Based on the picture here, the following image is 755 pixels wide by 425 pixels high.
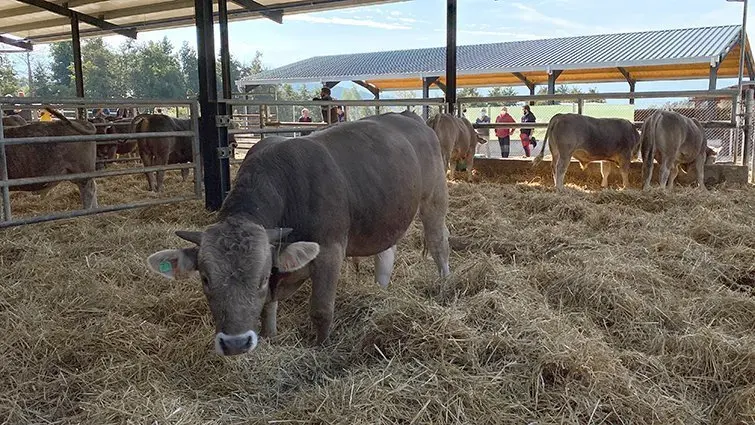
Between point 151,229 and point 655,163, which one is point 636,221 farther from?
point 151,229

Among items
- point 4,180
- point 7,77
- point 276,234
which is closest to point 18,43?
point 4,180

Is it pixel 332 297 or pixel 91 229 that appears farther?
pixel 91 229

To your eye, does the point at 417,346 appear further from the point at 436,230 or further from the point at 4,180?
the point at 4,180

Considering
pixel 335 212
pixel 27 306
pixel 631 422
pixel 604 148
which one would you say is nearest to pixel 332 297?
pixel 335 212

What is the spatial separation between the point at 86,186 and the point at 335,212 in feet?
17.5

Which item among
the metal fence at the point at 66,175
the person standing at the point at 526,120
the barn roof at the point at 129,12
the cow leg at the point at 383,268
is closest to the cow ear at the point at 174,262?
the cow leg at the point at 383,268

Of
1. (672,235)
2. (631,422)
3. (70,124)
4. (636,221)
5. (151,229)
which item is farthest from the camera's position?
(70,124)

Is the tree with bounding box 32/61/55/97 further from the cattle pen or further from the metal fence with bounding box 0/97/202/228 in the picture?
the cattle pen

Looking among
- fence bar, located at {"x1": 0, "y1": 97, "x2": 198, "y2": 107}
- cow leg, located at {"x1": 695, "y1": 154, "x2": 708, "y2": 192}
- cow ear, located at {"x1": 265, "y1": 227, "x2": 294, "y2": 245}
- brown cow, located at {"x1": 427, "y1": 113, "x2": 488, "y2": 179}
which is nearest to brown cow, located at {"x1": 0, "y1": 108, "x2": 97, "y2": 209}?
fence bar, located at {"x1": 0, "y1": 97, "x2": 198, "y2": 107}

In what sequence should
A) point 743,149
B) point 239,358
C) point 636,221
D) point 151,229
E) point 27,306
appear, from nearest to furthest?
point 239,358, point 27,306, point 151,229, point 636,221, point 743,149

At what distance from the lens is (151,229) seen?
5.87 meters

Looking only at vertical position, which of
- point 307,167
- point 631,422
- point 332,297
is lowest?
point 631,422

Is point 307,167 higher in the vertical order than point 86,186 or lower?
higher

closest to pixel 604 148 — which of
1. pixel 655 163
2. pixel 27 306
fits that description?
pixel 655 163
